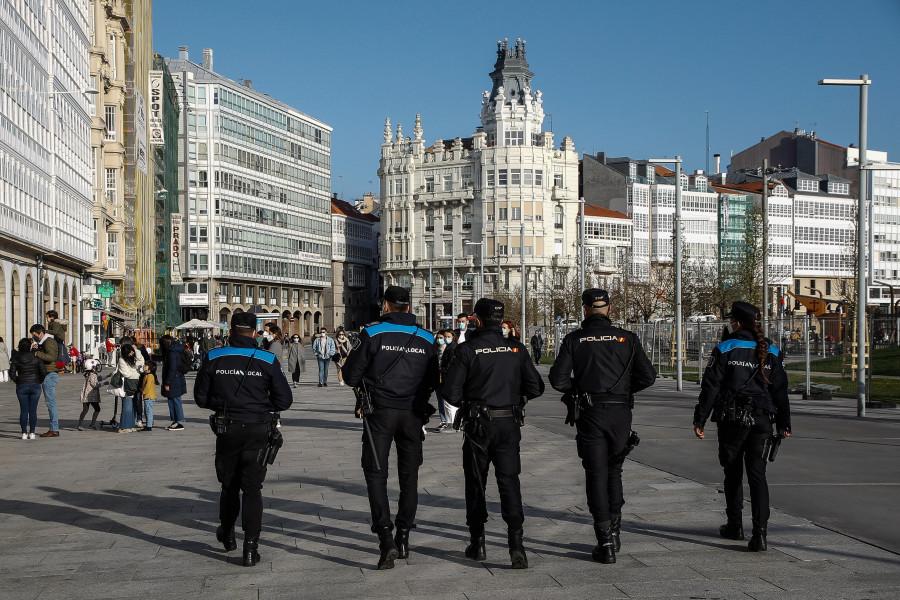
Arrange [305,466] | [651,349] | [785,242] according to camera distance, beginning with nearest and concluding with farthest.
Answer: [305,466], [651,349], [785,242]

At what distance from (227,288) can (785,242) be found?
59812 millimetres

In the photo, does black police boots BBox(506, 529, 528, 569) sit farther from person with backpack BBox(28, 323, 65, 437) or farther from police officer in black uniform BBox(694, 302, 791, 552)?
person with backpack BBox(28, 323, 65, 437)

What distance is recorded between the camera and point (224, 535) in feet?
28.2

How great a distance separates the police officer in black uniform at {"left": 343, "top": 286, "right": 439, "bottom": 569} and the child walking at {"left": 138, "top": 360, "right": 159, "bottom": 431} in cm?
1244

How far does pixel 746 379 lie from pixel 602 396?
3.80 ft

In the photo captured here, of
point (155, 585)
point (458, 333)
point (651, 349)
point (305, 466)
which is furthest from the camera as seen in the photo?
point (651, 349)

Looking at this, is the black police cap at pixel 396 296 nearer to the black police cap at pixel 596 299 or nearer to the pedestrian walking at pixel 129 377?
the black police cap at pixel 596 299

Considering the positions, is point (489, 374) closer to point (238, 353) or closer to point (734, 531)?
point (238, 353)

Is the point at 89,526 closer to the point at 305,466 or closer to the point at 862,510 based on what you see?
the point at 305,466

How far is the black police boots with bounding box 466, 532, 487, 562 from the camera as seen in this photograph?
27.0 ft

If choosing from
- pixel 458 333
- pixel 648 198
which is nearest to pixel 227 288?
pixel 648 198

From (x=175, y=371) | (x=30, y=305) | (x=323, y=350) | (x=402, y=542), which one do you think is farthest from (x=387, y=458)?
(x=30, y=305)

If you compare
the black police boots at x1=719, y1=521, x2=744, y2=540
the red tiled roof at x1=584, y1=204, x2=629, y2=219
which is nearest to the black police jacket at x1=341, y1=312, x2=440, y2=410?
the black police boots at x1=719, y1=521, x2=744, y2=540

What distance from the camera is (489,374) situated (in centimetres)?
822
